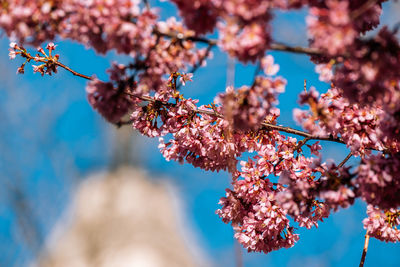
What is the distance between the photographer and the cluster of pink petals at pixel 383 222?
2.31 meters

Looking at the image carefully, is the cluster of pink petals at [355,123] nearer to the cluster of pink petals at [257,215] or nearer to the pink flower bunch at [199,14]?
the cluster of pink petals at [257,215]

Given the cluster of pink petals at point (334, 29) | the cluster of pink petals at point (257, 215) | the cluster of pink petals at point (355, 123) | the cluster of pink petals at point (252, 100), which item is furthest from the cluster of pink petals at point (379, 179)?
Answer: the cluster of pink petals at point (257, 215)

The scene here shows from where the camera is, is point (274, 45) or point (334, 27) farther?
point (274, 45)

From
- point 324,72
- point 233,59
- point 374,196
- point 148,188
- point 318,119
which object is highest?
point 148,188

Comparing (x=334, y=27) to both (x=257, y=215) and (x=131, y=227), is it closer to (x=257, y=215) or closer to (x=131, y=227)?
(x=257, y=215)

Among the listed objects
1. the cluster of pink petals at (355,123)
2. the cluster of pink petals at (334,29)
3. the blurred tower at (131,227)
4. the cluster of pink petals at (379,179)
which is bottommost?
the cluster of pink petals at (379,179)

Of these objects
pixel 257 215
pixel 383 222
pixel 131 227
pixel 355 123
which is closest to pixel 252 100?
pixel 355 123

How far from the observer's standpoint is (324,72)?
1748 mm

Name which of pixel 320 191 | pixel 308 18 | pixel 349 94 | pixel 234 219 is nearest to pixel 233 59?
pixel 308 18

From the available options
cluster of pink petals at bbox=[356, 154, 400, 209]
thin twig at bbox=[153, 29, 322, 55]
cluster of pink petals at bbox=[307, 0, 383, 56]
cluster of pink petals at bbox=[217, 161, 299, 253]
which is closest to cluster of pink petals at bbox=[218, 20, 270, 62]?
thin twig at bbox=[153, 29, 322, 55]

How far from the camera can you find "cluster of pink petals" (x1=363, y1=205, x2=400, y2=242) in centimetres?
231

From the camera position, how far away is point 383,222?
2.32 metres

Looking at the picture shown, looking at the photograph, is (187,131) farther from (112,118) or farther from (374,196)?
(374,196)

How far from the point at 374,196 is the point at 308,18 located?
0.82 m
